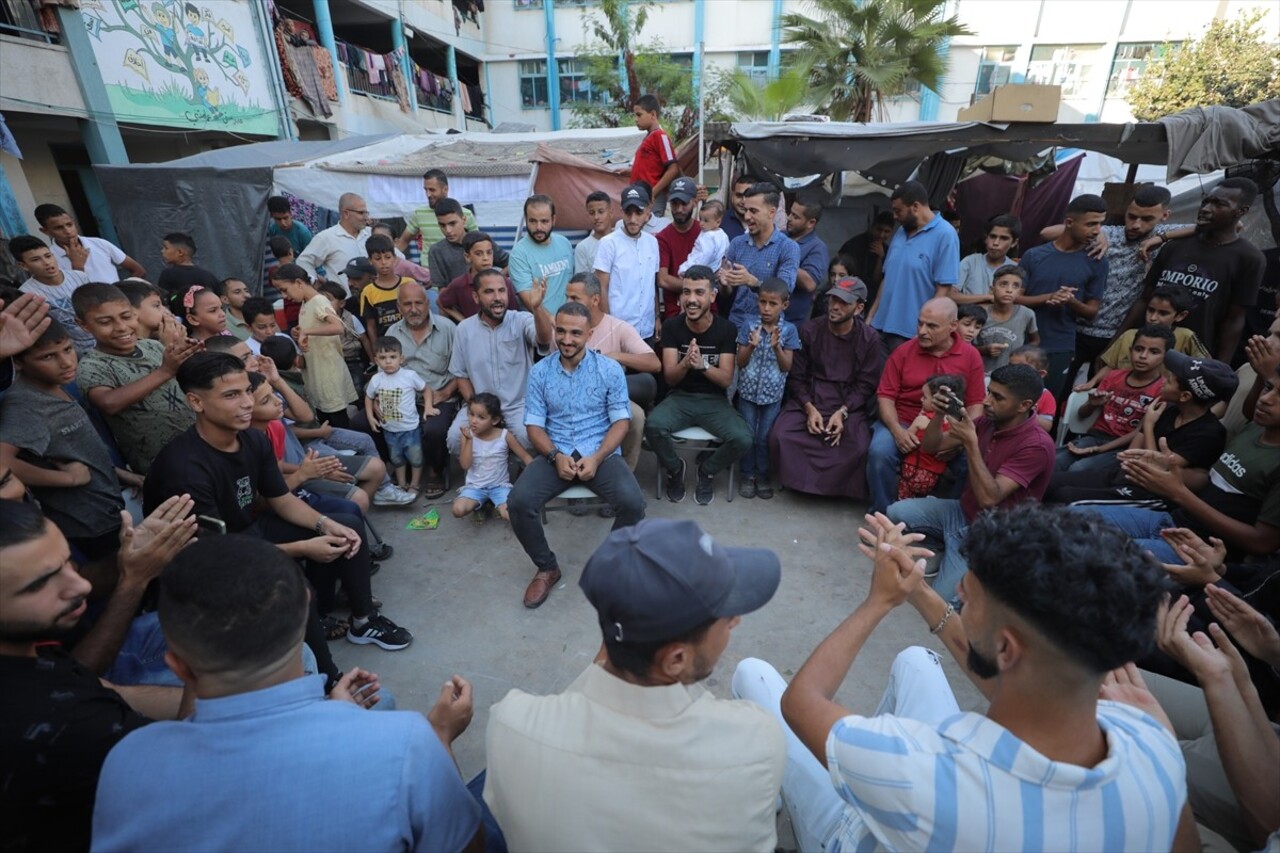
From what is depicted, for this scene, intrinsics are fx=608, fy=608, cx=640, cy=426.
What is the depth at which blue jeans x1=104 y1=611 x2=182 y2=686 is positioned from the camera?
227cm

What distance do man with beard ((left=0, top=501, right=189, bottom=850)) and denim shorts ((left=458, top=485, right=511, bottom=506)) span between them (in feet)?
8.86

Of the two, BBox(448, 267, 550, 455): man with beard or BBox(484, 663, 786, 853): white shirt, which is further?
BBox(448, 267, 550, 455): man with beard

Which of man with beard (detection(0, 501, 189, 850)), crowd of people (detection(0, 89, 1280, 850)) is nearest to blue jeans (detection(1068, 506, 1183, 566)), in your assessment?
crowd of people (detection(0, 89, 1280, 850))

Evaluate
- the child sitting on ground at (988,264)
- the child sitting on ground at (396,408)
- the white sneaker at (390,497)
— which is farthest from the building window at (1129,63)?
the white sneaker at (390,497)

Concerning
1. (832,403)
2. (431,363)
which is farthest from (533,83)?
(832,403)

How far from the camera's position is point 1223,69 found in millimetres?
15703

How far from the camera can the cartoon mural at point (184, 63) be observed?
29.7 feet

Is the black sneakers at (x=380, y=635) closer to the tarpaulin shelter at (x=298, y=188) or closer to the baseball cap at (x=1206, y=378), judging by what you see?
the baseball cap at (x=1206, y=378)

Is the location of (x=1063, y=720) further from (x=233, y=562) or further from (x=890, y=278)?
(x=890, y=278)

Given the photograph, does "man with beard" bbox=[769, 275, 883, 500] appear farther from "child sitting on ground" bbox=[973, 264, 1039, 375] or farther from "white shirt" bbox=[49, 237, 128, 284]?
"white shirt" bbox=[49, 237, 128, 284]

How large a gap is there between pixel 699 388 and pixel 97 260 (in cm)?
561

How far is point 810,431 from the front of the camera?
181 inches

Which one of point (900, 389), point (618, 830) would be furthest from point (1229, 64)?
point (618, 830)

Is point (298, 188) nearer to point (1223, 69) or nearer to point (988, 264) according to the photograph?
point (988, 264)
